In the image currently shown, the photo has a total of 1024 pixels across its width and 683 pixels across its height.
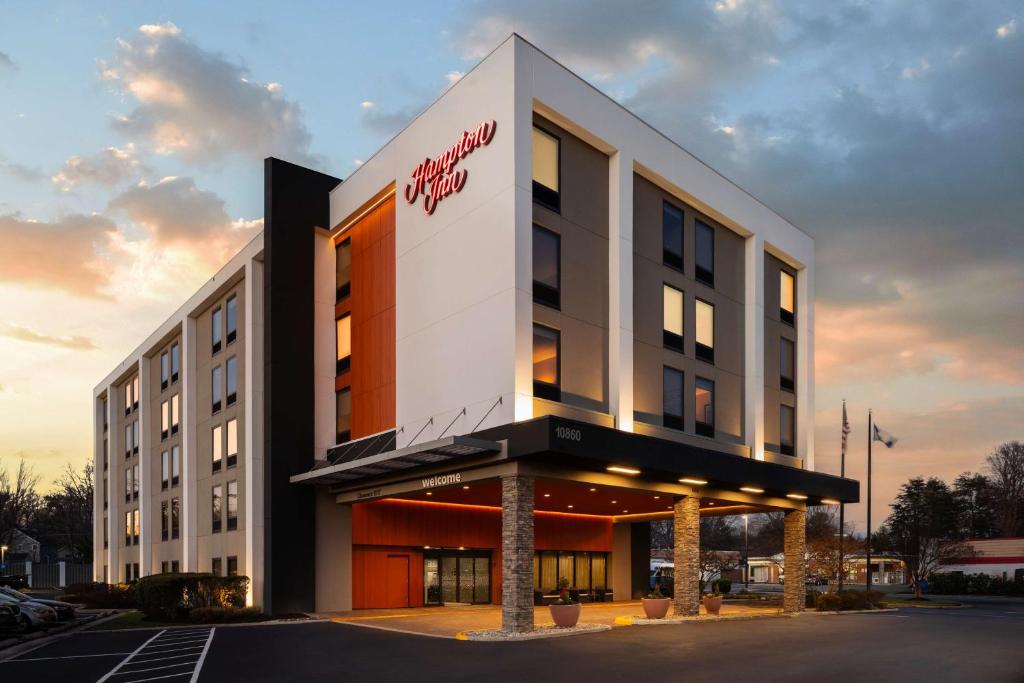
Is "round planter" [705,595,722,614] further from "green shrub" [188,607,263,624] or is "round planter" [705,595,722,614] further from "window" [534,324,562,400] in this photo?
"green shrub" [188,607,263,624]

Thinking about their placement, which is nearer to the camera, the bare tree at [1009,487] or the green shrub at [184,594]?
the green shrub at [184,594]

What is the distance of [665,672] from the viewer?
17188 millimetres

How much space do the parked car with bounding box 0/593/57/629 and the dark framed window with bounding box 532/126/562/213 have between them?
20049mm

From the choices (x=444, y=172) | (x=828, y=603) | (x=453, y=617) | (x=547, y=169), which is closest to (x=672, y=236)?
(x=547, y=169)

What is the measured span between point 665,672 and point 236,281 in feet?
93.7

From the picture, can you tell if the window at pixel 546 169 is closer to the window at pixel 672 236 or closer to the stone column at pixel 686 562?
the window at pixel 672 236

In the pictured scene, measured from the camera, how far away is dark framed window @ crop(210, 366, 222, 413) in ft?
136

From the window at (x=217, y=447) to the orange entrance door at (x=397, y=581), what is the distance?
1016cm

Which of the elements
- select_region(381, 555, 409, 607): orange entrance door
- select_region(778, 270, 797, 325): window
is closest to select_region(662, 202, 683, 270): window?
select_region(778, 270, 797, 325): window

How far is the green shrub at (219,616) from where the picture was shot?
30.4 m

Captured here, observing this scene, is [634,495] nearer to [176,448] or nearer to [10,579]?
[176,448]

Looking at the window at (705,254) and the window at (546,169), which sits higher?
the window at (546,169)

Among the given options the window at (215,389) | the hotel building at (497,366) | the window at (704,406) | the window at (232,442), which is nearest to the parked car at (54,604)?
the hotel building at (497,366)

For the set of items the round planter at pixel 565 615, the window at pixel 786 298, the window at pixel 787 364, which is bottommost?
the round planter at pixel 565 615
